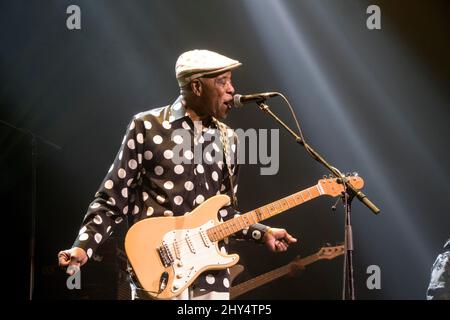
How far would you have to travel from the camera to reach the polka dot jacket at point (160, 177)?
109 inches

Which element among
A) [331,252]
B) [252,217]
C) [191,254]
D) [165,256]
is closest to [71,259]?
[165,256]

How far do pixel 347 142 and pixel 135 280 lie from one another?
3.10m

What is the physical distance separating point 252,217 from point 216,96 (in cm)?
67

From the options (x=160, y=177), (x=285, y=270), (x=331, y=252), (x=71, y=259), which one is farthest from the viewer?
(x=285, y=270)

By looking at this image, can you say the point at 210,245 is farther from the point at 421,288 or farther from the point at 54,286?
the point at 421,288

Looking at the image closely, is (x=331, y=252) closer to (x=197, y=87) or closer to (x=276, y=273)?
(x=276, y=273)

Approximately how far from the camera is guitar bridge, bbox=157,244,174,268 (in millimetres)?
2730

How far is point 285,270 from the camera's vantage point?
206 inches

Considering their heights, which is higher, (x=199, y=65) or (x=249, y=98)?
(x=199, y=65)

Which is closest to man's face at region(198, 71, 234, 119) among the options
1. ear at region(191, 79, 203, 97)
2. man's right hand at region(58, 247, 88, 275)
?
ear at region(191, 79, 203, 97)

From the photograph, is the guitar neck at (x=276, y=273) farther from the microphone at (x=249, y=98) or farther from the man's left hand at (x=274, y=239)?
the microphone at (x=249, y=98)

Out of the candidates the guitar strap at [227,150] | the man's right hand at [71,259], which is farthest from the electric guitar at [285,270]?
the man's right hand at [71,259]

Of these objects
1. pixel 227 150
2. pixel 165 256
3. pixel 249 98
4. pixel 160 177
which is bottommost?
pixel 165 256

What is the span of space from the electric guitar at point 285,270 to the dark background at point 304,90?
0.12 metres
